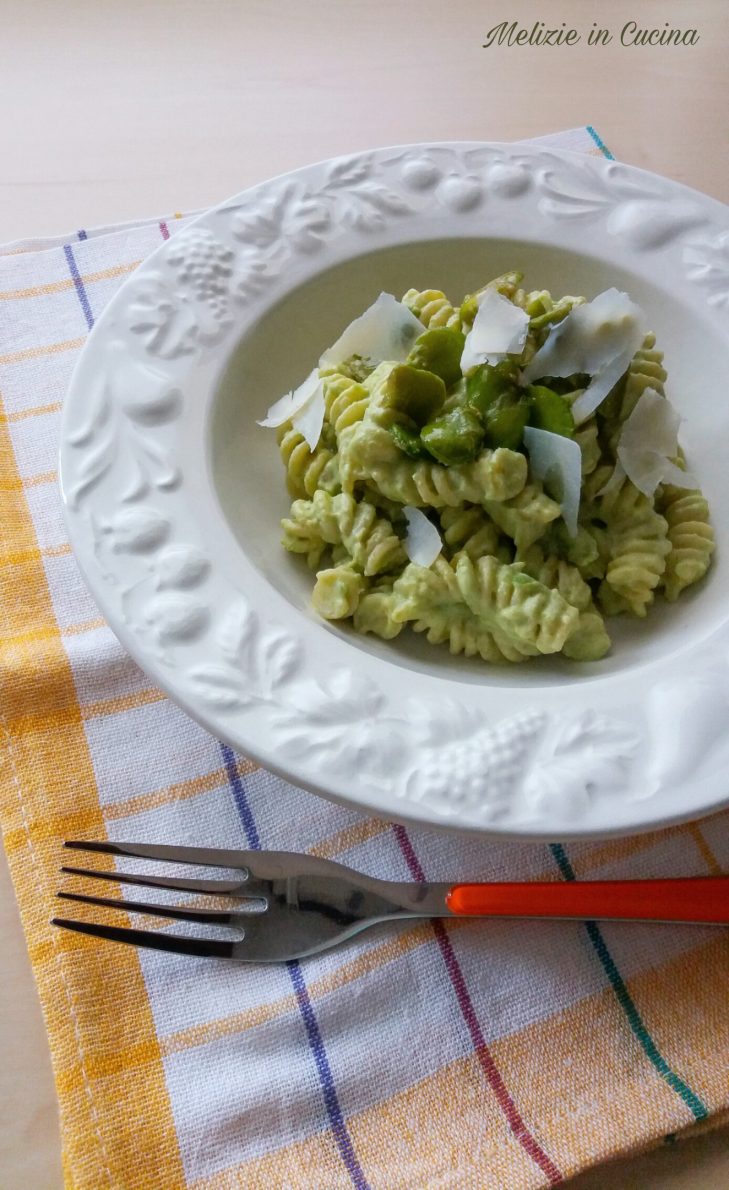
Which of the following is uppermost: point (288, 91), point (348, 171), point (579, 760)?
point (288, 91)

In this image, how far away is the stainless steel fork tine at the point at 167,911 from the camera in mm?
1048

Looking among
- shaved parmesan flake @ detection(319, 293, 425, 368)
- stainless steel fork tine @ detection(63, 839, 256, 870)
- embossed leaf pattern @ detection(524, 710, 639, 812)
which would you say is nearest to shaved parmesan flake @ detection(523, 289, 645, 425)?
shaved parmesan flake @ detection(319, 293, 425, 368)

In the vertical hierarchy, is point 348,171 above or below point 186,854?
above

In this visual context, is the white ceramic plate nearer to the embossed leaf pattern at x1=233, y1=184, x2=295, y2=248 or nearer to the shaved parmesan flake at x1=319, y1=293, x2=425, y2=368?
the embossed leaf pattern at x1=233, y1=184, x2=295, y2=248

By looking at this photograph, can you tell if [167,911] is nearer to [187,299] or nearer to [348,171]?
[187,299]

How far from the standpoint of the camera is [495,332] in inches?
48.8

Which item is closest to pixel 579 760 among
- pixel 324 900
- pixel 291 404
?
pixel 324 900

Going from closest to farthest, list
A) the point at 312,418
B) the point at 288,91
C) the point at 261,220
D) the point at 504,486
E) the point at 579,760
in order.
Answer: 1. the point at 579,760
2. the point at 504,486
3. the point at 312,418
4. the point at 261,220
5. the point at 288,91

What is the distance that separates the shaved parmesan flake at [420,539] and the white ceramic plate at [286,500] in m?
0.12

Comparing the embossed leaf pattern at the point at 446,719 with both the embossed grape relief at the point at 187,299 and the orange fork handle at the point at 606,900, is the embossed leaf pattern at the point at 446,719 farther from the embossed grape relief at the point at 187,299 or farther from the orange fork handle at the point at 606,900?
the embossed grape relief at the point at 187,299

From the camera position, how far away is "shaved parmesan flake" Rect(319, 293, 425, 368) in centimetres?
136

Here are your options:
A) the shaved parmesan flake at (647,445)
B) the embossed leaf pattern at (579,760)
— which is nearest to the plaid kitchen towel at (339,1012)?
the embossed leaf pattern at (579,760)

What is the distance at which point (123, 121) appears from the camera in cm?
232

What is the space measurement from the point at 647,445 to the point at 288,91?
66.1 inches
